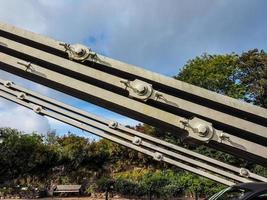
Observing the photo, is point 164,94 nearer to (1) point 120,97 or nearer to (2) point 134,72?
(2) point 134,72

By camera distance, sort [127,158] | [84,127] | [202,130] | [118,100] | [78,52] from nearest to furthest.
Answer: [202,130], [78,52], [118,100], [84,127], [127,158]

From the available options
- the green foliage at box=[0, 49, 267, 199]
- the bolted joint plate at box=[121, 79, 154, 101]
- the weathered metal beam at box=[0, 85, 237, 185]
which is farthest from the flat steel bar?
the green foliage at box=[0, 49, 267, 199]

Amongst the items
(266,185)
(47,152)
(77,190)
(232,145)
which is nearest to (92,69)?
(232,145)

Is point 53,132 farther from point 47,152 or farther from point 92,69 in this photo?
point 92,69

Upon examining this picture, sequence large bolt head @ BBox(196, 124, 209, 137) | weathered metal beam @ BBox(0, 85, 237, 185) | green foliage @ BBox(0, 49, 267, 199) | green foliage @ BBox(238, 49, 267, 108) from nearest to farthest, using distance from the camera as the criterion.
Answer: large bolt head @ BBox(196, 124, 209, 137) < weathered metal beam @ BBox(0, 85, 237, 185) < green foliage @ BBox(0, 49, 267, 199) < green foliage @ BBox(238, 49, 267, 108)

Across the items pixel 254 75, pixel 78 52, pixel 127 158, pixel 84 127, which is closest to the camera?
pixel 78 52

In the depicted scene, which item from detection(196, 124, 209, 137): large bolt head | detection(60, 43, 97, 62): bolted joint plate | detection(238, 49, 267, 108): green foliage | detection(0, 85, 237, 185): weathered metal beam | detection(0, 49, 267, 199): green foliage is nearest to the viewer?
detection(196, 124, 209, 137): large bolt head

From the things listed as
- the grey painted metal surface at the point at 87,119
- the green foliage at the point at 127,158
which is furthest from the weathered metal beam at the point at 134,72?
the green foliage at the point at 127,158

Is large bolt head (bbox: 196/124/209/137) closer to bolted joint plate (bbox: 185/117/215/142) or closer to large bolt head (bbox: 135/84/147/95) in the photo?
bolted joint plate (bbox: 185/117/215/142)

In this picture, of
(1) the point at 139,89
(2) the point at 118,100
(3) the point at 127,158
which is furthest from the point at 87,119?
(3) the point at 127,158

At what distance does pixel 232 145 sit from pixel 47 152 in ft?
96.0

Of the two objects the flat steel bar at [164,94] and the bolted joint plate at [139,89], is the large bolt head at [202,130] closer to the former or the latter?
the flat steel bar at [164,94]

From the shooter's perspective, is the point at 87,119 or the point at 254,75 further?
the point at 254,75

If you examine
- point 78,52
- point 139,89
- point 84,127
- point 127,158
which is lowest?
point 84,127
